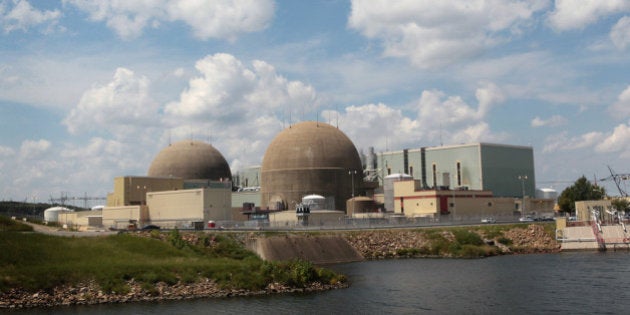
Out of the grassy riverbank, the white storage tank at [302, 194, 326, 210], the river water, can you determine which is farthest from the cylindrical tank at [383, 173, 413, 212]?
the grassy riverbank

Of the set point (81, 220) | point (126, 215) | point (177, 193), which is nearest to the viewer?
point (177, 193)

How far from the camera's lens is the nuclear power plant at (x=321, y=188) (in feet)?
362

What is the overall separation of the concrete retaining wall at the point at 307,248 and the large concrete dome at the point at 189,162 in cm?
7653

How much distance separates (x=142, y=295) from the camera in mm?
46188

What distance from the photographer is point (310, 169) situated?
127m

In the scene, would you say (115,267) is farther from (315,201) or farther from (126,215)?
(126,215)

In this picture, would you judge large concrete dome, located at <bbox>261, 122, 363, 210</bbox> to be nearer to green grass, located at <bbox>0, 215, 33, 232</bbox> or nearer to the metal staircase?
the metal staircase

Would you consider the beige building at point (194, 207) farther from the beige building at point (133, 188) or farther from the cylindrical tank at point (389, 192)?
the cylindrical tank at point (389, 192)

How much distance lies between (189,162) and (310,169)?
3719 cm

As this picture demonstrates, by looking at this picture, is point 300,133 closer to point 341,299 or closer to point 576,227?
point 576,227

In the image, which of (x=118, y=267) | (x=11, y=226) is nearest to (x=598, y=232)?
(x=118, y=267)

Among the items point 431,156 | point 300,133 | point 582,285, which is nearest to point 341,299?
point 582,285

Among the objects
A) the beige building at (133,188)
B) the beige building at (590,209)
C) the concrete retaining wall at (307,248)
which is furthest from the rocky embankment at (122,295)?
the beige building at (133,188)

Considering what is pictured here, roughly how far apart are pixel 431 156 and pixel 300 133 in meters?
38.7
